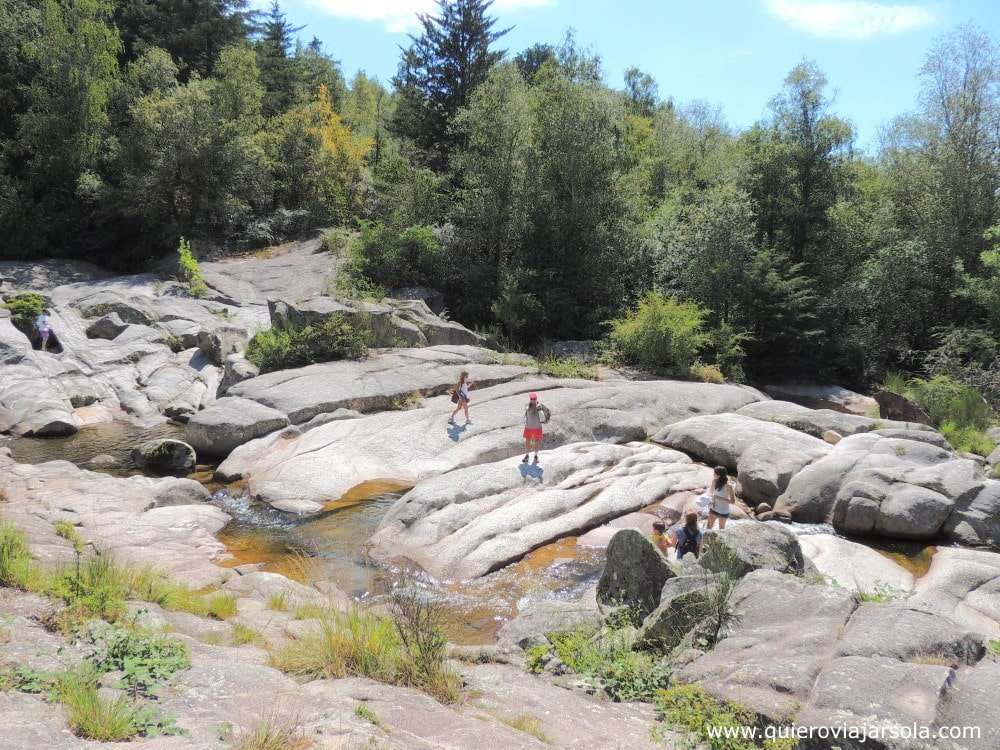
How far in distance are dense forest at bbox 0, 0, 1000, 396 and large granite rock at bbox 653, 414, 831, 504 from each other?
8.03 m

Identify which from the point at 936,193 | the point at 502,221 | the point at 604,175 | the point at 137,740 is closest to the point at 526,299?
the point at 502,221

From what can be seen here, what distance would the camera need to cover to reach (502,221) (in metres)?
28.6

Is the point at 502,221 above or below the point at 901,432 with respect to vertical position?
above

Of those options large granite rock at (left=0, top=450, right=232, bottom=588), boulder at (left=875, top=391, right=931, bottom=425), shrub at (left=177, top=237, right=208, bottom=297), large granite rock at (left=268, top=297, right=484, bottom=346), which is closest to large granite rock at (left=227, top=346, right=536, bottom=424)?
large granite rock at (left=268, top=297, right=484, bottom=346)

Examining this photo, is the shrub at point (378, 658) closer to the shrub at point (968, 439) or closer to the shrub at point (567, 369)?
the shrub at point (567, 369)

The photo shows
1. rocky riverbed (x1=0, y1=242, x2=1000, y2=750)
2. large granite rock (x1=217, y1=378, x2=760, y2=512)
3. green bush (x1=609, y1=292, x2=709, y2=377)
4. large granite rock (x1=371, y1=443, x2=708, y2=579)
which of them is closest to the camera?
rocky riverbed (x1=0, y1=242, x2=1000, y2=750)

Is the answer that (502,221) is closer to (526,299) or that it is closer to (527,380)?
(526,299)

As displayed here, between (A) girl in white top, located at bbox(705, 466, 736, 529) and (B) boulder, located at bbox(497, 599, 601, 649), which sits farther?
(A) girl in white top, located at bbox(705, 466, 736, 529)

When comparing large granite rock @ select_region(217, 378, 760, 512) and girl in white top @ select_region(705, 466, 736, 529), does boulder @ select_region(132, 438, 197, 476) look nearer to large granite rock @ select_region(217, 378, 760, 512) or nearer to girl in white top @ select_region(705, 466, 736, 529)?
large granite rock @ select_region(217, 378, 760, 512)

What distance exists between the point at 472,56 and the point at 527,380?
2341 centimetres

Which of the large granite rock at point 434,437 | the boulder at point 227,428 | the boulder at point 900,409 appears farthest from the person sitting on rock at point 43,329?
the boulder at point 900,409

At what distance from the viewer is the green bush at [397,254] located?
2770 centimetres

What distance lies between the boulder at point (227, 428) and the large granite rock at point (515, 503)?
552 cm

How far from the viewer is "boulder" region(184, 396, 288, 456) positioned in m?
16.2
